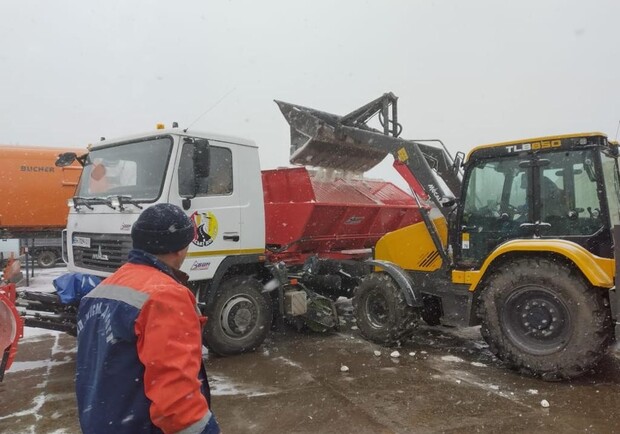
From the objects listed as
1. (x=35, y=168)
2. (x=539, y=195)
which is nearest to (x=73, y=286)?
(x=539, y=195)

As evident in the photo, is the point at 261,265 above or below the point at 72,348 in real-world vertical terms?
above

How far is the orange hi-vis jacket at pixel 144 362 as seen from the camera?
1563 mm

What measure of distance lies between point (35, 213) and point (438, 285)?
10.2 metres

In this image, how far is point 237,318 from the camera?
5.68 m

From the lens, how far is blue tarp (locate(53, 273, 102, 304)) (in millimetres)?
4805

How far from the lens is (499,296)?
491 cm

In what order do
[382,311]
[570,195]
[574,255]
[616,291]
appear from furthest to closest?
[382,311] < [570,195] < [574,255] < [616,291]

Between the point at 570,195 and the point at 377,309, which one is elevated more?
the point at 570,195

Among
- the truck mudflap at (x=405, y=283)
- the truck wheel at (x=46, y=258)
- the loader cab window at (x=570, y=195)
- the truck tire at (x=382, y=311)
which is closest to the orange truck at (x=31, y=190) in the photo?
the truck wheel at (x=46, y=258)

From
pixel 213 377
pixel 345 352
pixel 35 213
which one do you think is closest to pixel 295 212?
pixel 345 352

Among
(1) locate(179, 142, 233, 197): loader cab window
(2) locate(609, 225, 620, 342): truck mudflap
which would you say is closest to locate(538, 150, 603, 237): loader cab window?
(2) locate(609, 225, 620, 342): truck mudflap

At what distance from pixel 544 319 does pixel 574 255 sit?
0.69 metres

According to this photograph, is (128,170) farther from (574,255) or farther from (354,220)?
(574,255)

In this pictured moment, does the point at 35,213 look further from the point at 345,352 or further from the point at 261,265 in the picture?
the point at 345,352
